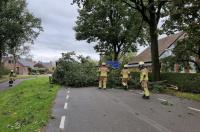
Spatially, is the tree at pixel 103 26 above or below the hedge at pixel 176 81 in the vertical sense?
above

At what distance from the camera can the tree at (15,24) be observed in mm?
58484

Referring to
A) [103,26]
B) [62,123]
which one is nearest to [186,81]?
[62,123]

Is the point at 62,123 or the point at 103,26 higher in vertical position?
the point at 103,26

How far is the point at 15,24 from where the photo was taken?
193 feet

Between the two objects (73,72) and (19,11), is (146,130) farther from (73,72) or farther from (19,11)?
(19,11)

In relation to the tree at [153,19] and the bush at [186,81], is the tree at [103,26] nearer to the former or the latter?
the tree at [153,19]

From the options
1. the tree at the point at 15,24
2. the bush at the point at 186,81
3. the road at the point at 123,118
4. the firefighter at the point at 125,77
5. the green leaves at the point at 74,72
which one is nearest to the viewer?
the road at the point at 123,118

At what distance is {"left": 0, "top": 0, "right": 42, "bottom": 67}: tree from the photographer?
192ft

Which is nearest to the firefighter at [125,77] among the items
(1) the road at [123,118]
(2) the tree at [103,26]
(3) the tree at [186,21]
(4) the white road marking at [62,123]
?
(3) the tree at [186,21]

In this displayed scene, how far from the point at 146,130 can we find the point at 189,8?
1689 centimetres

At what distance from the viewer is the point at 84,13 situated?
5978 cm

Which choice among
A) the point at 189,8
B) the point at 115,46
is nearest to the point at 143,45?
the point at 115,46

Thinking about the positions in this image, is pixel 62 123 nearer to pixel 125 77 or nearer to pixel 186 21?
pixel 125 77

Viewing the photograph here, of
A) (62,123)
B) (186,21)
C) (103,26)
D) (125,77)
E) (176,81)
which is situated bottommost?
(62,123)
